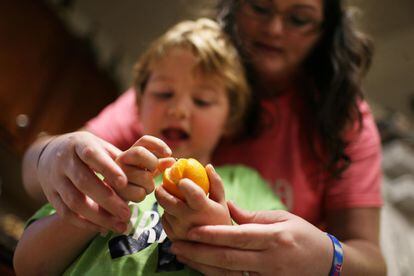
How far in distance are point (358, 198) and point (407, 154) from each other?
1.04 metres

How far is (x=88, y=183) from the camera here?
45cm

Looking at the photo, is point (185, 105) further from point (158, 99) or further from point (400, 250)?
point (400, 250)

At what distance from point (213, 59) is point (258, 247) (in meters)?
0.49

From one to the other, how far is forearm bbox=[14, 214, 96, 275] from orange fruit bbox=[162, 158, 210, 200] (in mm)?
175

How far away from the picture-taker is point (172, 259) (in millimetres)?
528

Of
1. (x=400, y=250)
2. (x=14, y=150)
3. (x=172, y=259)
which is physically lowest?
(x=400, y=250)

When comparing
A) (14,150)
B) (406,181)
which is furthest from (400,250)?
(14,150)

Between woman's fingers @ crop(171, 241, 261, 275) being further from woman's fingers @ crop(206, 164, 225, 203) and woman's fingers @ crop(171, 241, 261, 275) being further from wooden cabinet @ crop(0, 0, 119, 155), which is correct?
wooden cabinet @ crop(0, 0, 119, 155)

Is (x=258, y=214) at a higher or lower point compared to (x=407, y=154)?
higher

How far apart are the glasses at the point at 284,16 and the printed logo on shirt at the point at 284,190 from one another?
356 millimetres

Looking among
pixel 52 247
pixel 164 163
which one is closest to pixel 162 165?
pixel 164 163

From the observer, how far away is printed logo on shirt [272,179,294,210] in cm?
87

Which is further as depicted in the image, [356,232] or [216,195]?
[356,232]

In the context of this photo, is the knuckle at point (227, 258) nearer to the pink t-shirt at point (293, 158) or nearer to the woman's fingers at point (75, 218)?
the woman's fingers at point (75, 218)
